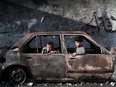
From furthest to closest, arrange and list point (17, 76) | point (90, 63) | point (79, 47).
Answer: point (79, 47)
point (17, 76)
point (90, 63)

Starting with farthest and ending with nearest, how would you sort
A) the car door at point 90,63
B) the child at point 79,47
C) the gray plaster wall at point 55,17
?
the gray plaster wall at point 55,17 → the child at point 79,47 → the car door at point 90,63

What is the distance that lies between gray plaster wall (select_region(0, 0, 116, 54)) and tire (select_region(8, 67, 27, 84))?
479 cm

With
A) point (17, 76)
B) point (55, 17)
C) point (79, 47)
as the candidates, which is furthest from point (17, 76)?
point (55, 17)

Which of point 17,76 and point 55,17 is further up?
point 55,17

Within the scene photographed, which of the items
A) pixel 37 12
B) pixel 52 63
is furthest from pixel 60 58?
pixel 37 12

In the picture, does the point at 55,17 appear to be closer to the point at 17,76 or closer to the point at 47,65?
the point at 47,65

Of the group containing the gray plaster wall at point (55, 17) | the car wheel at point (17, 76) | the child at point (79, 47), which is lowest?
the car wheel at point (17, 76)

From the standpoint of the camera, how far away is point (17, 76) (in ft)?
36.1

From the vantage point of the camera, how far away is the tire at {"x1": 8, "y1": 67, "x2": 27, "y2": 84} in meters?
11.0

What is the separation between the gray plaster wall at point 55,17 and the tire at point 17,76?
479 cm

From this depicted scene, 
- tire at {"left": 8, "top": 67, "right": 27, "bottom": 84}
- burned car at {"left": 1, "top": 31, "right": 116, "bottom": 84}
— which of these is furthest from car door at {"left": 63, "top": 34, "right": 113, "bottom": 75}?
tire at {"left": 8, "top": 67, "right": 27, "bottom": 84}

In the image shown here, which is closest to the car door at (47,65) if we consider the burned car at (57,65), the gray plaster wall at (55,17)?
the burned car at (57,65)

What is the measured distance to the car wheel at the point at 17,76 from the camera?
1097cm

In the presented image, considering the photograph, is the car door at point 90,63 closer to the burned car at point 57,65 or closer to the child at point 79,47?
the burned car at point 57,65
